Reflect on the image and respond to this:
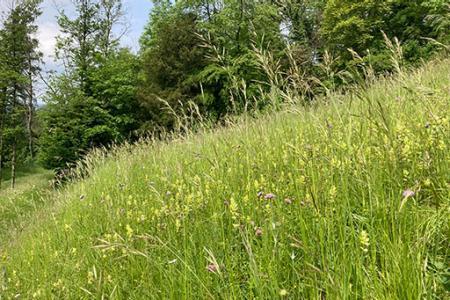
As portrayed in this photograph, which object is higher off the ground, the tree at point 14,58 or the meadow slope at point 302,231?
the tree at point 14,58

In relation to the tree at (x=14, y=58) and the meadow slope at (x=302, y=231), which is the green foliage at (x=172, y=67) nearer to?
the tree at (x=14, y=58)

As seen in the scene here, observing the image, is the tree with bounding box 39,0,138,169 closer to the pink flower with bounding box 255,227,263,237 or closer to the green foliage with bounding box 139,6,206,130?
the green foliage with bounding box 139,6,206,130

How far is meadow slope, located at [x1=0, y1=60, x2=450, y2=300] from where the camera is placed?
1.27m

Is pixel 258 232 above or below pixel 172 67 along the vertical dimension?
below

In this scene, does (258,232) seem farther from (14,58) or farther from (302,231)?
(14,58)

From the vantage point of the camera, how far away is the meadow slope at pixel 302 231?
127 cm

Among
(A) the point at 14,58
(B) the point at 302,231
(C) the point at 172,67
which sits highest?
(A) the point at 14,58

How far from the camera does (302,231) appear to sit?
5.16 ft

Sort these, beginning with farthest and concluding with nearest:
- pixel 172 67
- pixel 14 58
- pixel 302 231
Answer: pixel 14 58 → pixel 172 67 → pixel 302 231

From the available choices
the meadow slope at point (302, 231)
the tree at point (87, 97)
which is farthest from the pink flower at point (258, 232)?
the tree at point (87, 97)

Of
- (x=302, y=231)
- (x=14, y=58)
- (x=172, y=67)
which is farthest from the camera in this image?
(x=14, y=58)

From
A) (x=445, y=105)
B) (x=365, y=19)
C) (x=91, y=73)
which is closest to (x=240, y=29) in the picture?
(x=91, y=73)

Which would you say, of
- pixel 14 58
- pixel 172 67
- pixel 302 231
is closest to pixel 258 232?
pixel 302 231

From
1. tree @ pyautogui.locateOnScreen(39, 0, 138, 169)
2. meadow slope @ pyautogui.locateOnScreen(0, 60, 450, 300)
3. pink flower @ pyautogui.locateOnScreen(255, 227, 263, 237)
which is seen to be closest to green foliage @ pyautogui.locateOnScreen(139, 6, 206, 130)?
tree @ pyautogui.locateOnScreen(39, 0, 138, 169)
